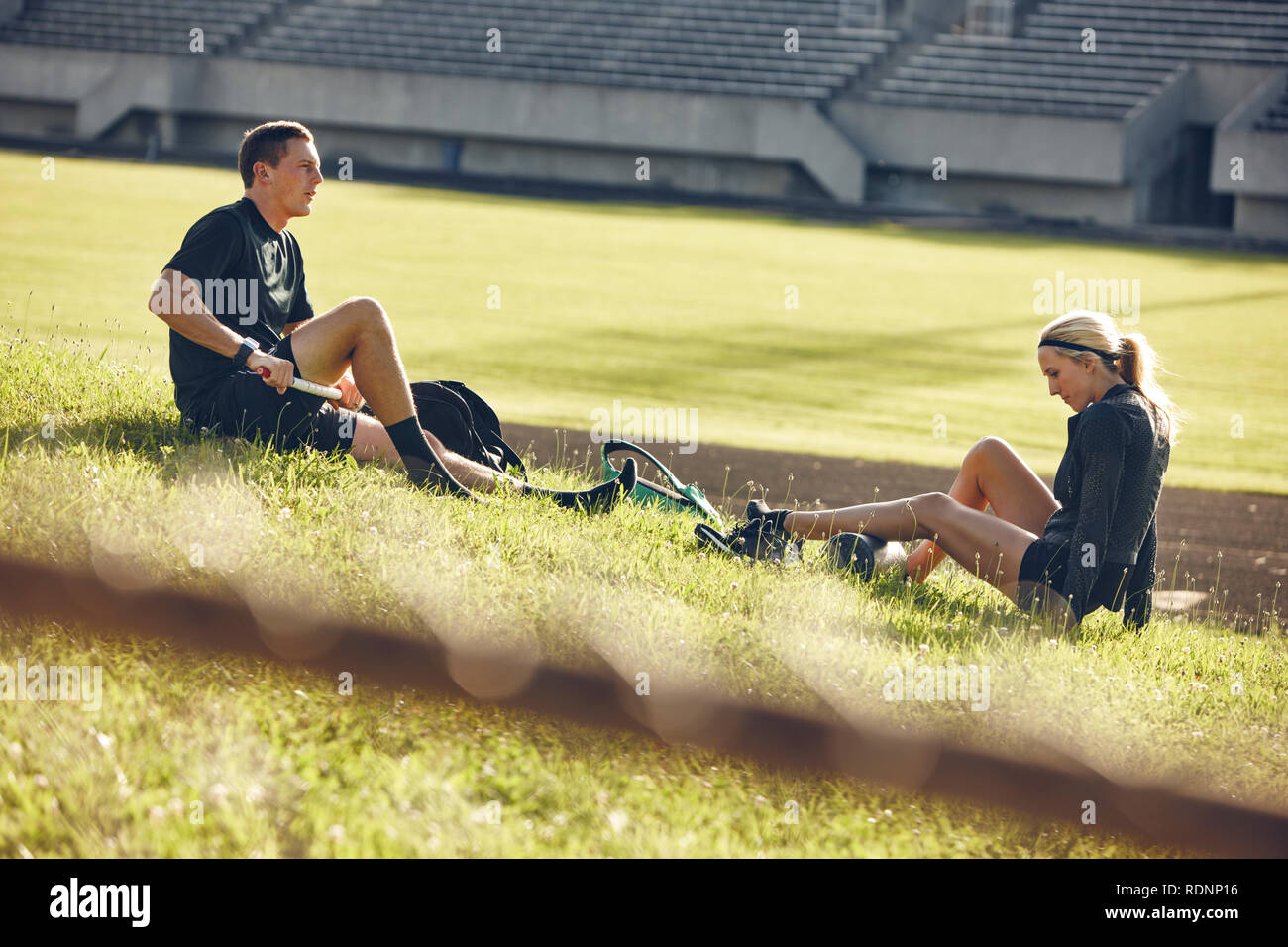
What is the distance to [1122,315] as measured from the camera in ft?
59.5

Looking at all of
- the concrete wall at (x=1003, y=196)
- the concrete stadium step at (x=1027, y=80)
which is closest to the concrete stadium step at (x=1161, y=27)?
the concrete stadium step at (x=1027, y=80)

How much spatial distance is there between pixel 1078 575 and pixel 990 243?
950 inches

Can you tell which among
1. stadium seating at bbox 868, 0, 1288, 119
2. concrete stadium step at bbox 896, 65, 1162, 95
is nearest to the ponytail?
stadium seating at bbox 868, 0, 1288, 119

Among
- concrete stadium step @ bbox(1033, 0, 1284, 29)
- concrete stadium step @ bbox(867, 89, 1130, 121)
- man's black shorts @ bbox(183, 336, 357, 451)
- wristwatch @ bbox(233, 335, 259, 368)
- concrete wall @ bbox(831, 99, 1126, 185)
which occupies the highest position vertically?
concrete stadium step @ bbox(1033, 0, 1284, 29)

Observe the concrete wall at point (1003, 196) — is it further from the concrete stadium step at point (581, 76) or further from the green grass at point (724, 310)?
the green grass at point (724, 310)

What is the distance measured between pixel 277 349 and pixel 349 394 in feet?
1.80

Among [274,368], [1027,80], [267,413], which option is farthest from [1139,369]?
[1027,80]

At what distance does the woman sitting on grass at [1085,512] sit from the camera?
491cm

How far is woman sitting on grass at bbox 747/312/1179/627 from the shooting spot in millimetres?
4914

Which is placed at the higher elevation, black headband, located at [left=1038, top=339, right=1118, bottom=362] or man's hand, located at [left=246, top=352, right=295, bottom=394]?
black headband, located at [left=1038, top=339, right=1118, bottom=362]

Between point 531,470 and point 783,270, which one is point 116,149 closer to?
point 783,270

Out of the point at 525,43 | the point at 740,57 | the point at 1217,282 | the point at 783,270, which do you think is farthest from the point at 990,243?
the point at 525,43

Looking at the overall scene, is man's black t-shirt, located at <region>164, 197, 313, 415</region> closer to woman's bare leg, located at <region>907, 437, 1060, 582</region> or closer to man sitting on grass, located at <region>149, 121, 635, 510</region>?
man sitting on grass, located at <region>149, 121, 635, 510</region>

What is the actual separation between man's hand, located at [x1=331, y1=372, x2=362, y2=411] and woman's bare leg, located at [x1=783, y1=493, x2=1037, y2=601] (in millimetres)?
1927
